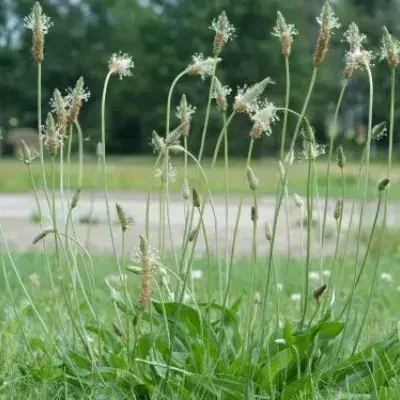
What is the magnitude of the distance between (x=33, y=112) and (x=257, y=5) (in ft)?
45.0

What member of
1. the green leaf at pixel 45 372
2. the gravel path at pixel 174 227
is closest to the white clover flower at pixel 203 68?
the green leaf at pixel 45 372

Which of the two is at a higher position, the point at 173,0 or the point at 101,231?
the point at 173,0

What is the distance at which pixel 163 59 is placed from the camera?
45.5 metres

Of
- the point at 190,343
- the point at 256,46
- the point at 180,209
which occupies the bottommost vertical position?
the point at 180,209

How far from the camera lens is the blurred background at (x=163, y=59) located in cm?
4447

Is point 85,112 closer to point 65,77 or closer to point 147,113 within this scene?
point 65,77

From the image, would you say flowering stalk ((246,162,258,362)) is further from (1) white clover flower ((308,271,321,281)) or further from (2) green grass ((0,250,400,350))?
(1) white clover flower ((308,271,321,281))

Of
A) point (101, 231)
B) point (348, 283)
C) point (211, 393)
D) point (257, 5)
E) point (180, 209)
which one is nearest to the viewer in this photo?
point (211, 393)

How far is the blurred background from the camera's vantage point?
44.5m

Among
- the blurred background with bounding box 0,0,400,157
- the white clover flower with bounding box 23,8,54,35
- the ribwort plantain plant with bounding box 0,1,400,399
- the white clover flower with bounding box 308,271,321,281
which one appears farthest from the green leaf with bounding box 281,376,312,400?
the blurred background with bounding box 0,0,400,157

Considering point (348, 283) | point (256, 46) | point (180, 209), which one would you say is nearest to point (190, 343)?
point (348, 283)

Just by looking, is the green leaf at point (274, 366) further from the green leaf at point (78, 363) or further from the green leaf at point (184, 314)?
the green leaf at point (78, 363)

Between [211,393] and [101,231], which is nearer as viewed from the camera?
[211,393]

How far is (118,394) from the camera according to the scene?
271cm
